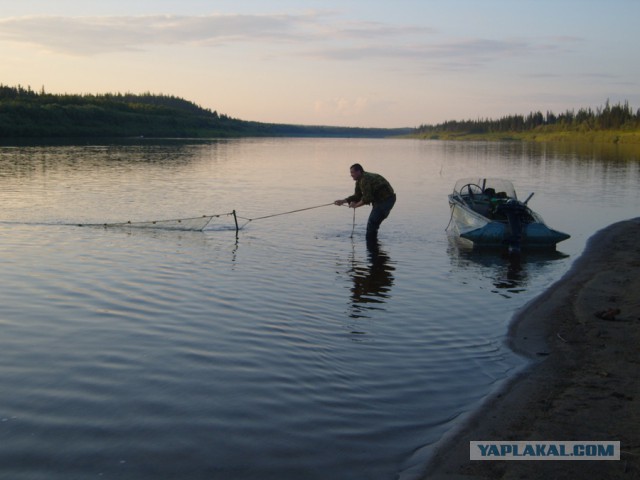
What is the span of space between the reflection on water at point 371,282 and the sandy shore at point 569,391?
280 centimetres

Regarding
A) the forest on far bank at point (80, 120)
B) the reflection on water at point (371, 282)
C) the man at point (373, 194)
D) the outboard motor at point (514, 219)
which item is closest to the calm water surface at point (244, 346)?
the reflection on water at point (371, 282)

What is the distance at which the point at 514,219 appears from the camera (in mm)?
19641

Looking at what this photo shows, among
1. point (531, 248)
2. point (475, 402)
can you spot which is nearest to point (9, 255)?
point (475, 402)

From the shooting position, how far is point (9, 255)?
53.5 feet

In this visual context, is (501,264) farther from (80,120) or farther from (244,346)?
(80,120)

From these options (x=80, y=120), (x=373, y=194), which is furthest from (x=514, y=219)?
(x=80, y=120)

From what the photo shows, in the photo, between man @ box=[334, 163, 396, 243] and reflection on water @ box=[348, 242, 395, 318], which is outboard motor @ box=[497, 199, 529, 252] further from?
reflection on water @ box=[348, 242, 395, 318]

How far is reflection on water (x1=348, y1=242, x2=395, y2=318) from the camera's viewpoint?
12.8 m

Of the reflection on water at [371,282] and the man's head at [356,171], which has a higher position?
the man's head at [356,171]

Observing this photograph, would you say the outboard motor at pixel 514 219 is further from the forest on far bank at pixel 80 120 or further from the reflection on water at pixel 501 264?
the forest on far bank at pixel 80 120

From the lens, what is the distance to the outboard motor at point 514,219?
19.3 meters

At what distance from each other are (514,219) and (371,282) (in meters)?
6.79

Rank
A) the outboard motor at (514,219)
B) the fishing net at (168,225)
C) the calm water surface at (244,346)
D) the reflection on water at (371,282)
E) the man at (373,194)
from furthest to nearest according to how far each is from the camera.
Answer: the fishing net at (168,225) → the man at (373,194) → the outboard motor at (514,219) → the reflection on water at (371,282) → the calm water surface at (244,346)

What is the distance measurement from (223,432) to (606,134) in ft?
572
